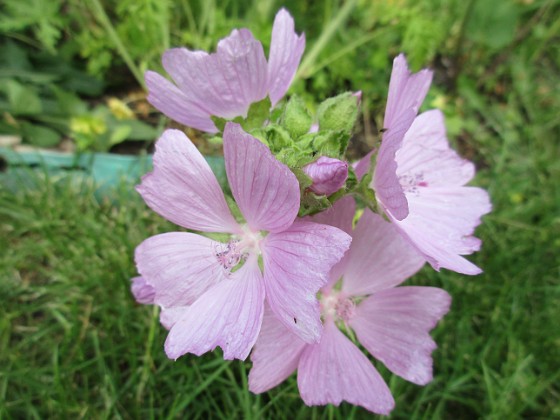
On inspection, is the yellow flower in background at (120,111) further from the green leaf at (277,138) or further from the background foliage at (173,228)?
the green leaf at (277,138)

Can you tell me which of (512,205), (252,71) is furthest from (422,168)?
(512,205)

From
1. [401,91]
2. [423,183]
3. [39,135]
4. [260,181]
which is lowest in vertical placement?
[39,135]

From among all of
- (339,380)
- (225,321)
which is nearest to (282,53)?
(225,321)

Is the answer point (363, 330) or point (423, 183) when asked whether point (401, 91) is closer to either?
point (423, 183)

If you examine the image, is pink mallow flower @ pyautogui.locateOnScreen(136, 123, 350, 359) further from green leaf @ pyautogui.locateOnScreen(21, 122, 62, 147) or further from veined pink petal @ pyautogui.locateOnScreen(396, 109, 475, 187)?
green leaf @ pyautogui.locateOnScreen(21, 122, 62, 147)

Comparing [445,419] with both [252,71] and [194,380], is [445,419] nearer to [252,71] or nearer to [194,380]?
[194,380]

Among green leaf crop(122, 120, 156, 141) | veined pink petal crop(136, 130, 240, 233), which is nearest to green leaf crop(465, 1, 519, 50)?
green leaf crop(122, 120, 156, 141)
